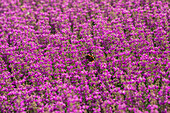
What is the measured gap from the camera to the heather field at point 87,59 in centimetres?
630

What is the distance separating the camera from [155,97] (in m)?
6.10

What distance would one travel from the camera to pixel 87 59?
776cm

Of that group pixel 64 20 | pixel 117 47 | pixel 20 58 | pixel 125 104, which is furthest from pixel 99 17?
pixel 125 104

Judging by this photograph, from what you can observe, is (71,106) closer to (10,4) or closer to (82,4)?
(82,4)

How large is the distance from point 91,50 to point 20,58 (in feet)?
8.13

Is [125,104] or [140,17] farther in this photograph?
[140,17]

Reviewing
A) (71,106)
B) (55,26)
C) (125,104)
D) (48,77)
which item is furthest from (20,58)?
(125,104)

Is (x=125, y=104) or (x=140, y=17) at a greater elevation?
(x=140, y=17)

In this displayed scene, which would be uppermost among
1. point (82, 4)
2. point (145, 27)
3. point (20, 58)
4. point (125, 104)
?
point (82, 4)

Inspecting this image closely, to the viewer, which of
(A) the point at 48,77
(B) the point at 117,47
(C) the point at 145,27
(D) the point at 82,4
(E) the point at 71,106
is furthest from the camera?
(D) the point at 82,4

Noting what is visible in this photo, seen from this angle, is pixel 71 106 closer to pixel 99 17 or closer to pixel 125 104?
pixel 125 104

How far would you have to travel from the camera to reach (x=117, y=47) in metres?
7.84

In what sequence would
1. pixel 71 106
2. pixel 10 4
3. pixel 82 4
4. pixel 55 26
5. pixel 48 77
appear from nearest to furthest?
pixel 71 106 → pixel 48 77 → pixel 55 26 → pixel 82 4 → pixel 10 4

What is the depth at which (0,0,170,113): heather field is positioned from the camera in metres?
6.30
